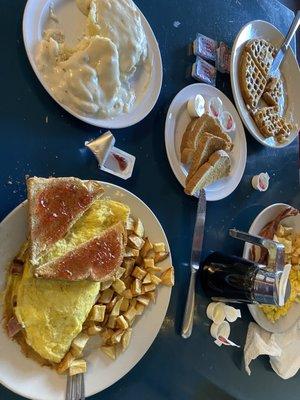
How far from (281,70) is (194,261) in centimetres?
97

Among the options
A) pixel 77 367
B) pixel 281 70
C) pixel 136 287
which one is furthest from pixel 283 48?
pixel 77 367

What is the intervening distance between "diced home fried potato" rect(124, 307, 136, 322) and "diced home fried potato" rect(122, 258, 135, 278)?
84 millimetres

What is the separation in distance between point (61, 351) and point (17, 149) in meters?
0.47

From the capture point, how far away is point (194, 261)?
1324 mm

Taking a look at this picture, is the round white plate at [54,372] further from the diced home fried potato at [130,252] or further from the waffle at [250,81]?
the waffle at [250,81]

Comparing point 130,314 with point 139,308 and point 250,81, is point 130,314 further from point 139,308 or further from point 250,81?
point 250,81

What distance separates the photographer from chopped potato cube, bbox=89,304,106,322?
1.02 metres

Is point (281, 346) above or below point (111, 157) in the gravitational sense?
below

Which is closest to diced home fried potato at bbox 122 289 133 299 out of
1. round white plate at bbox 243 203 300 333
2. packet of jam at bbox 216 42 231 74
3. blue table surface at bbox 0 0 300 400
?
blue table surface at bbox 0 0 300 400

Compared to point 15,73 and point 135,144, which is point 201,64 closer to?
point 135,144

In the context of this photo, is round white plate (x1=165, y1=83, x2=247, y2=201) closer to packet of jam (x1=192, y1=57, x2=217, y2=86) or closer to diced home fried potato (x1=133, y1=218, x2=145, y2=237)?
packet of jam (x1=192, y1=57, x2=217, y2=86)

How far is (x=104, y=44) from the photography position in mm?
1124

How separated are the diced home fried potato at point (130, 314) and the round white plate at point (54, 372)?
0.14ft

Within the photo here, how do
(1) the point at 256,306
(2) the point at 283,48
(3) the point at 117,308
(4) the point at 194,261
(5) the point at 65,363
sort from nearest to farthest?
(5) the point at 65,363, (3) the point at 117,308, (4) the point at 194,261, (1) the point at 256,306, (2) the point at 283,48
